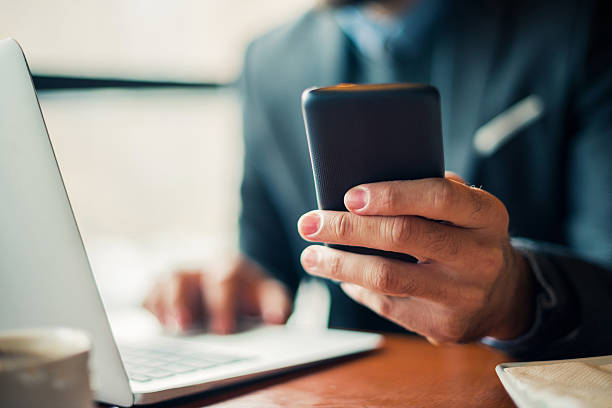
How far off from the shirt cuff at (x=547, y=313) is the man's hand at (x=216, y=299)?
320mm

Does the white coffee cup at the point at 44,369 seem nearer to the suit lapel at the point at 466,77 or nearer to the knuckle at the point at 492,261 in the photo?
the knuckle at the point at 492,261

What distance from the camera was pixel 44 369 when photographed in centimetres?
21

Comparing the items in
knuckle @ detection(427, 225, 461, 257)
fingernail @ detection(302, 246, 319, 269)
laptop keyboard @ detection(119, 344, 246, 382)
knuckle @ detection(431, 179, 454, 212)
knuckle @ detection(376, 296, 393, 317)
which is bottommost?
laptop keyboard @ detection(119, 344, 246, 382)

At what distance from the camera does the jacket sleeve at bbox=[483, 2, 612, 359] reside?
0.47 m

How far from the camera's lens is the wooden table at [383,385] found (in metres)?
0.37

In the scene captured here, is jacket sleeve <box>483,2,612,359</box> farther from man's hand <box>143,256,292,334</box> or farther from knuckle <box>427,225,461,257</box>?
man's hand <box>143,256,292,334</box>

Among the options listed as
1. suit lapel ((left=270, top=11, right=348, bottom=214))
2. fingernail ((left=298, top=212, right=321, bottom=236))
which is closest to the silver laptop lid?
fingernail ((left=298, top=212, right=321, bottom=236))

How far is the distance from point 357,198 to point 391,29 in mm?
725

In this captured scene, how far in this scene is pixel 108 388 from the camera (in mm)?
357

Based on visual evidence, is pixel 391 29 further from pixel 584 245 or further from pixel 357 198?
pixel 357 198

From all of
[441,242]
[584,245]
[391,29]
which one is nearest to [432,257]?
[441,242]

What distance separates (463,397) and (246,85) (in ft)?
3.09

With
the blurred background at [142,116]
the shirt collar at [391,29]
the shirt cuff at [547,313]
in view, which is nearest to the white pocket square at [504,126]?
the shirt collar at [391,29]

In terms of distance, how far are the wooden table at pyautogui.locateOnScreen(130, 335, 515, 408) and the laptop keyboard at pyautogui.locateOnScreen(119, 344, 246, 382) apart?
1.3 inches
